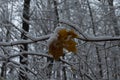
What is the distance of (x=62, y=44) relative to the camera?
70.3 inches

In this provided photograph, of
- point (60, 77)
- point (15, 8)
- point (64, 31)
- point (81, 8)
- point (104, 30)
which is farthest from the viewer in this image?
point (15, 8)

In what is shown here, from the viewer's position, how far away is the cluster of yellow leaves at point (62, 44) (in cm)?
177

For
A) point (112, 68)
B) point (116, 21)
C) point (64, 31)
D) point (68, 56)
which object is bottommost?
point (112, 68)

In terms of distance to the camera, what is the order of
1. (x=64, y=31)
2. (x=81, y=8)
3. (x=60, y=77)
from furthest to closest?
(x=81, y=8), (x=60, y=77), (x=64, y=31)

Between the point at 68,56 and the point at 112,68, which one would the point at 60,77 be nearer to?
the point at 68,56

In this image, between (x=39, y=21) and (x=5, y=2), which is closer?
(x=39, y=21)

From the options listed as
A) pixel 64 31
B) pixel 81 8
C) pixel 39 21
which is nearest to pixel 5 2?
pixel 39 21

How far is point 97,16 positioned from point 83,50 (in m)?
1.85

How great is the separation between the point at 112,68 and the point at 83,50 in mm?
1804

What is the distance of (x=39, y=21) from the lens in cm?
897

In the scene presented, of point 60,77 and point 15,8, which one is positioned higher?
point 15,8

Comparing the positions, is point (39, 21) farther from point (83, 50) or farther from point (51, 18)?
point (83, 50)

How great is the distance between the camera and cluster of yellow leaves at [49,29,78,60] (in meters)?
1.77

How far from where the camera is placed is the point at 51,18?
8.46m
